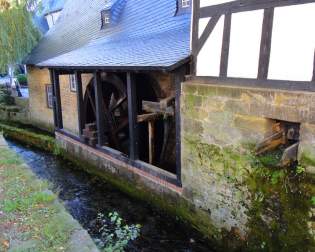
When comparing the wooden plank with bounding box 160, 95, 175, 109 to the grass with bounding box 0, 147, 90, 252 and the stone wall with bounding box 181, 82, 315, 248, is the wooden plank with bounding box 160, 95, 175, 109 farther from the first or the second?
the grass with bounding box 0, 147, 90, 252

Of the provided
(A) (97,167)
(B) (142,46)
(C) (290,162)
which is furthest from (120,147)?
(C) (290,162)

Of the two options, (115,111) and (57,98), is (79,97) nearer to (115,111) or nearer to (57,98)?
(115,111)

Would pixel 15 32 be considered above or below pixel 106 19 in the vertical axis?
below

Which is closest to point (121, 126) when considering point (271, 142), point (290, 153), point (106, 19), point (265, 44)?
point (106, 19)

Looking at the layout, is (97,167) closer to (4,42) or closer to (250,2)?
(250,2)

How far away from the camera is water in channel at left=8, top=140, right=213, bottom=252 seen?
5387 millimetres

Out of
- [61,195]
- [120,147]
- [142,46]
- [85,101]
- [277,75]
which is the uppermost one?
[142,46]

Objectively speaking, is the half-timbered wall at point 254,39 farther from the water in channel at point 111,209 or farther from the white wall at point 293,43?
the water in channel at point 111,209

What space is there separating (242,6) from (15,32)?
492 inches

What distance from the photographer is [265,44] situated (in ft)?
13.1

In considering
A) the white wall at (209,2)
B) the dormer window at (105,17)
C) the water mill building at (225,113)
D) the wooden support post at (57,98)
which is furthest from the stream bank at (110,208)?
the dormer window at (105,17)

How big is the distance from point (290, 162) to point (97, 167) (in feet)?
18.0

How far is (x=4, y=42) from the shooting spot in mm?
14109

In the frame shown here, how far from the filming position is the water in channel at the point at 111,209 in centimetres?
539
